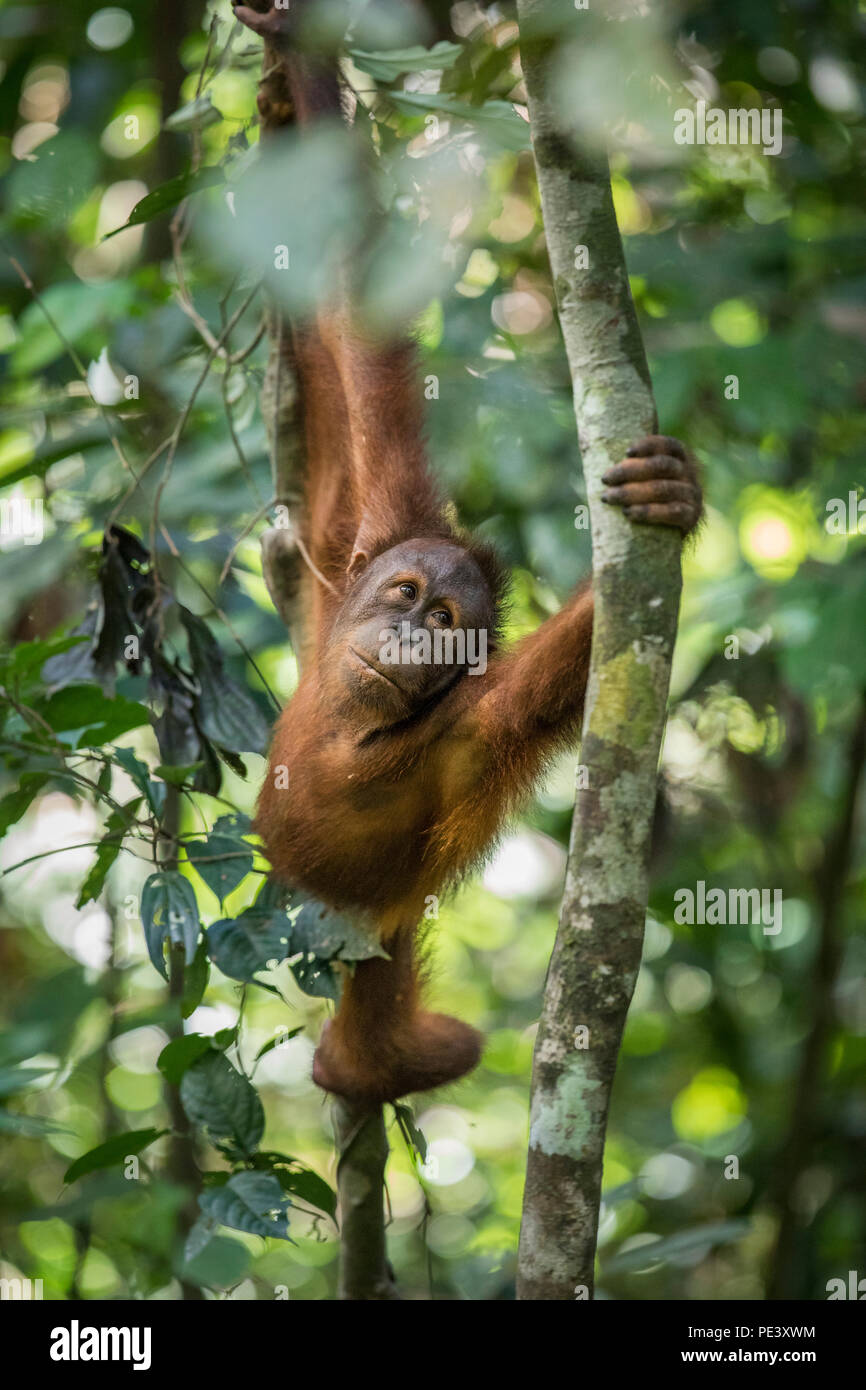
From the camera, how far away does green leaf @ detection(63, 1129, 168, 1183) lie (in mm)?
3031

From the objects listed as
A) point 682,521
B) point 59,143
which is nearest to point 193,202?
point 59,143

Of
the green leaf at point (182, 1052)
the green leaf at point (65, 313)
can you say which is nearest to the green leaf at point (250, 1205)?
the green leaf at point (182, 1052)

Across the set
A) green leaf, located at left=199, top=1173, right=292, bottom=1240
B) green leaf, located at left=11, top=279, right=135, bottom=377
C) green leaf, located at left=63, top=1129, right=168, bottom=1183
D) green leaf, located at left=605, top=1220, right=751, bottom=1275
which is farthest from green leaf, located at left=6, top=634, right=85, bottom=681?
green leaf, located at left=605, top=1220, right=751, bottom=1275

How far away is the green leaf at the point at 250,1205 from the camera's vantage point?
287 cm

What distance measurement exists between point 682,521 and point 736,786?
3366 mm

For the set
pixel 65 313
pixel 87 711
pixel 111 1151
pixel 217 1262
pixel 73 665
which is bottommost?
pixel 217 1262

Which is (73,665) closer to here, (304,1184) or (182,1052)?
(182,1052)

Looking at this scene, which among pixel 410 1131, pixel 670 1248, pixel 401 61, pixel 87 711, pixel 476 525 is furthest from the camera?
pixel 476 525

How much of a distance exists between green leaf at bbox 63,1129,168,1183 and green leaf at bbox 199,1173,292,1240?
0.72 ft

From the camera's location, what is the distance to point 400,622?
3457 mm

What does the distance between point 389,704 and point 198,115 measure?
66.9 inches

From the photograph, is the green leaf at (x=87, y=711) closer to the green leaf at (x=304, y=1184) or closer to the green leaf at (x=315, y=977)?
the green leaf at (x=315, y=977)

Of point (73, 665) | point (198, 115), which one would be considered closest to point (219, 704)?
point (73, 665)
